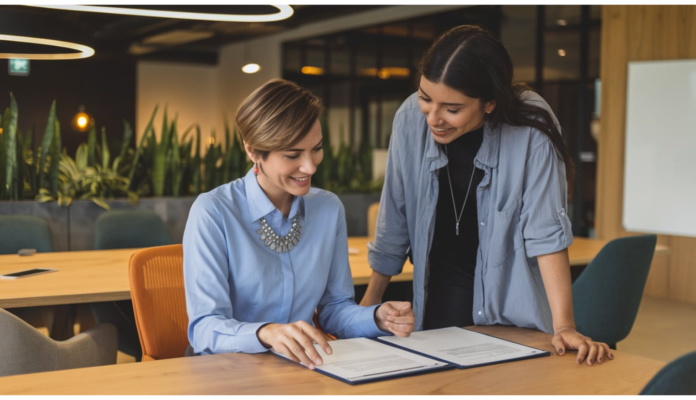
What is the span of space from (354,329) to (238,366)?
43 cm

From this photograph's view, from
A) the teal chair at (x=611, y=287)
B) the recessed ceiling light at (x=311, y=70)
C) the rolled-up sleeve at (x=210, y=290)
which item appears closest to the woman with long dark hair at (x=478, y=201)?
the rolled-up sleeve at (x=210, y=290)

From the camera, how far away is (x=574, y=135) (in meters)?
7.27

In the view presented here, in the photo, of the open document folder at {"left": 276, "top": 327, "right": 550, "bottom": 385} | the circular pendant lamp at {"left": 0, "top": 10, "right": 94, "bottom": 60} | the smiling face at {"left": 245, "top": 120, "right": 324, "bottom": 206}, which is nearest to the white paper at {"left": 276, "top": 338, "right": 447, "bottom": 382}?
the open document folder at {"left": 276, "top": 327, "right": 550, "bottom": 385}

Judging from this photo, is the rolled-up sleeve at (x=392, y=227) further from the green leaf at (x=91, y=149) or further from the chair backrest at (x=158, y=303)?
the green leaf at (x=91, y=149)

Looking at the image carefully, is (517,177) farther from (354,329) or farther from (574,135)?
(574,135)

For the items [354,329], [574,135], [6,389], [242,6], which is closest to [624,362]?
[354,329]

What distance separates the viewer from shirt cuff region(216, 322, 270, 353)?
1486mm

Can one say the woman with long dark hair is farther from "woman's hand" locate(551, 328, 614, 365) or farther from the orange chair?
the orange chair

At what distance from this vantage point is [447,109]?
1697 millimetres

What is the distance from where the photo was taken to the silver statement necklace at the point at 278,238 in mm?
1701

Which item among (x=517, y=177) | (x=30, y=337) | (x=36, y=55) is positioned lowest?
(x=30, y=337)

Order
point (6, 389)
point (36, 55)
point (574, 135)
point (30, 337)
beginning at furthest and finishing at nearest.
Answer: point (574, 135) < point (36, 55) < point (30, 337) < point (6, 389)

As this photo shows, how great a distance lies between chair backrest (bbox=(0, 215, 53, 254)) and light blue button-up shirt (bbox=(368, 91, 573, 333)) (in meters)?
2.65

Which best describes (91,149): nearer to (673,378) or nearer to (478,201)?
(478,201)
